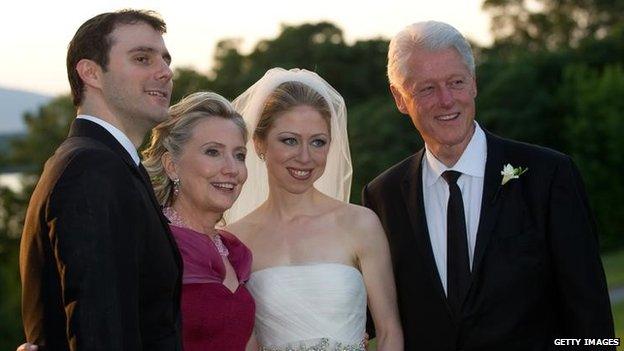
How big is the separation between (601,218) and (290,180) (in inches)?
1720

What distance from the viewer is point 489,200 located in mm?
5988

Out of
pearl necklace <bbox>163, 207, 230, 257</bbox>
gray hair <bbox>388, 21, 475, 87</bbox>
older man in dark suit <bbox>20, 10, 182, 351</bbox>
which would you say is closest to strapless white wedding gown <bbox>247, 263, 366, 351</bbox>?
pearl necklace <bbox>163, 207, 230, 257</bbox>

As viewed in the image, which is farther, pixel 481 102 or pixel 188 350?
pixel 481 102

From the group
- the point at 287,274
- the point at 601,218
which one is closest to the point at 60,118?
the point at 601,218

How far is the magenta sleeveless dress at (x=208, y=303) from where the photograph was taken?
5.66m

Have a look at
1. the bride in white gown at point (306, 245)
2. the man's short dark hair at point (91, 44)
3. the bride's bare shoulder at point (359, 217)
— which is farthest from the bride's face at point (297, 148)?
the man's short dark hair at point (91, 44)

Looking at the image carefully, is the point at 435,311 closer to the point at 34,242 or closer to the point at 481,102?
the point at 34,242

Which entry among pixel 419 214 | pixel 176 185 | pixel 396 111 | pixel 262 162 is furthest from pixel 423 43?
→ pixel 396 111

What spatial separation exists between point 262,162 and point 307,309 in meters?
1.00

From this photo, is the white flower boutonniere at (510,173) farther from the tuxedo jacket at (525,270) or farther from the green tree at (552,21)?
the green tree at (552,21)

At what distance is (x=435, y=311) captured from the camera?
6043 millimetres

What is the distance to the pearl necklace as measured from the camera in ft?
19.6

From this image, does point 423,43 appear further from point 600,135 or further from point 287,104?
point 600,135

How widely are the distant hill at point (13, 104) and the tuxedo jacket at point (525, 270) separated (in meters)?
51.4
